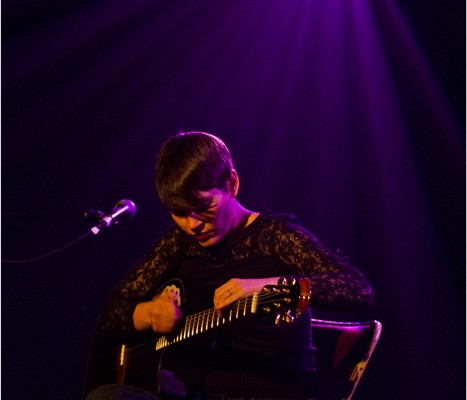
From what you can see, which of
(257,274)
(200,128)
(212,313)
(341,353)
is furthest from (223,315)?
(200,128)

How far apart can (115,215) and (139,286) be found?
376 millimetres

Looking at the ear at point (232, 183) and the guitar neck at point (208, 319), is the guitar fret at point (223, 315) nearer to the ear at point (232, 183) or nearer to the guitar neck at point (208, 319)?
the guitar neck at point (208, 319)

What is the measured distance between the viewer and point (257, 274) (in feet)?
7.84

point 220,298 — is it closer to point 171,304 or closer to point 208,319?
point 208,319

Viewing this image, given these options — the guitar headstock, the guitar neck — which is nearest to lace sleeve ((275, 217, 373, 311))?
the guitar headstock

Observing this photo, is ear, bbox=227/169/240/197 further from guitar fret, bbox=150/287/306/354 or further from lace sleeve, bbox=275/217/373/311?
guitar fret, bbox=150/287/306/354

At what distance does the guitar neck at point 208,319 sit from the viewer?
2.01 meters

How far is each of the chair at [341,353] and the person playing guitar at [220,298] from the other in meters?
0.09

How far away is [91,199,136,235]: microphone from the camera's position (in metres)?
2.61

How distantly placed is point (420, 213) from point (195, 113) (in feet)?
5.96

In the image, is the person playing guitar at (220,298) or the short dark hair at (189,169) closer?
the person playing guitar at (220,298)

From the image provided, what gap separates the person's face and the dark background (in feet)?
4.58

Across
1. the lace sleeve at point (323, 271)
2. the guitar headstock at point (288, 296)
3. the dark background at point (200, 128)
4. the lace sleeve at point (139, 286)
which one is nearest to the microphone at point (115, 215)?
the lace sleeve at point (139, 286)

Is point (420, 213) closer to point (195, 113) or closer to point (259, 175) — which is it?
point (259, 175)
